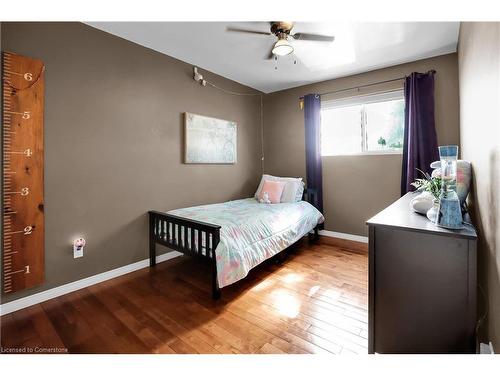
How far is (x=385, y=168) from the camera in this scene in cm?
316

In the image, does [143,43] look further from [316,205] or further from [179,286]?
[316,205]

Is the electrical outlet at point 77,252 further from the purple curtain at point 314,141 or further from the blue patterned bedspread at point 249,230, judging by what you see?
the purple curtain at point 314,141

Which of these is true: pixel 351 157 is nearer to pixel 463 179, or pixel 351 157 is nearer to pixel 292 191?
pixel 292 191

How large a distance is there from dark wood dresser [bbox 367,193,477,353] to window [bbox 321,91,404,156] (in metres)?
2.32

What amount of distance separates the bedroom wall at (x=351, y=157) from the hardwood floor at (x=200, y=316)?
1194mm

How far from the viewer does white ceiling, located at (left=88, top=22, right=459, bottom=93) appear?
2189 mm

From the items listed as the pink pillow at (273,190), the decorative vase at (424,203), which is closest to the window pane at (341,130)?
the pink pillow at (273,190)

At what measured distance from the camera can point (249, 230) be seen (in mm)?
2209

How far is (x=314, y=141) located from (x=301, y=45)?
143cm

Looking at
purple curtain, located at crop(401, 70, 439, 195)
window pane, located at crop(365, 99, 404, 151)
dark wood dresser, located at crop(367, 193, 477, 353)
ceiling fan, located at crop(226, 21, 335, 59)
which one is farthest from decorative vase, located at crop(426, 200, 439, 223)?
window pane, located at crop(365, 99, 404, 151)

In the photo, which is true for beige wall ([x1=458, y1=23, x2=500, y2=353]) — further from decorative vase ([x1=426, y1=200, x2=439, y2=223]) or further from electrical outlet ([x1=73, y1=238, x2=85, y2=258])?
electrical outlet ([x1=73, y1=238, x2=85, y2=258])

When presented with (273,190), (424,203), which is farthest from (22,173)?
(424,203)

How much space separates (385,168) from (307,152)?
43.7 inches
